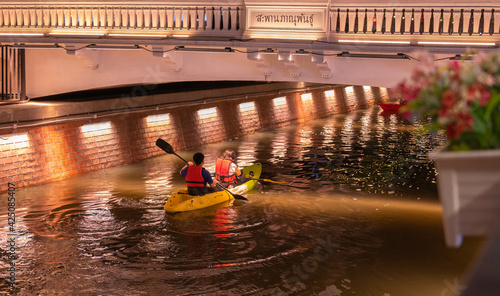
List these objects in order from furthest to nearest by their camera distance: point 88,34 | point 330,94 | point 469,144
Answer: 1. point 330,94
2. point 88,34
3. point 469,144

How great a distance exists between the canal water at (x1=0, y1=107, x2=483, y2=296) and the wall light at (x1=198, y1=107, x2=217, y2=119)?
5.05m

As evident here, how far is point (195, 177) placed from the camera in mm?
14977

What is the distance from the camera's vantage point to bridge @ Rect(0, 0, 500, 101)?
14969 millimetres

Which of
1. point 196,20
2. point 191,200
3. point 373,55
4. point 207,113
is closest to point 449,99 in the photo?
point 191,200

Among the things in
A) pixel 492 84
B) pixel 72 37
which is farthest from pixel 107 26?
pixel 492 84

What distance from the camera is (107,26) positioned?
17750 millimetres

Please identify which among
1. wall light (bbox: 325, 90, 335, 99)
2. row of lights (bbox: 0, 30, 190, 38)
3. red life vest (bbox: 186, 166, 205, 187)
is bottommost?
wall light (bbox: 325, 90, 335, 99)

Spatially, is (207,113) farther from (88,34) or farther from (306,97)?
(306,97)

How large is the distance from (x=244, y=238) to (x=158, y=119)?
1144cm

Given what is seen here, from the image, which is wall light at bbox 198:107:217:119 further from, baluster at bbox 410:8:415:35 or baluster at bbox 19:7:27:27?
baluster at bbox 410:8:415:35

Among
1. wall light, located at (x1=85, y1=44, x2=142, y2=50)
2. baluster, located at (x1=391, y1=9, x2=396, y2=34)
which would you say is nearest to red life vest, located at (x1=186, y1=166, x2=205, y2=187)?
wall light, located at (x1=85, y1=44, x2=142, y2=50)

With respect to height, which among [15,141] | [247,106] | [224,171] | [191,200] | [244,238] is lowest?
[247,106]

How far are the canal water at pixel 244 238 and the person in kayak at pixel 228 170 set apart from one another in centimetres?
61

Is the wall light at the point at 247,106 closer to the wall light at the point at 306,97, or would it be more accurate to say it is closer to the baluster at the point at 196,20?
the wall light at the point at 306,97
